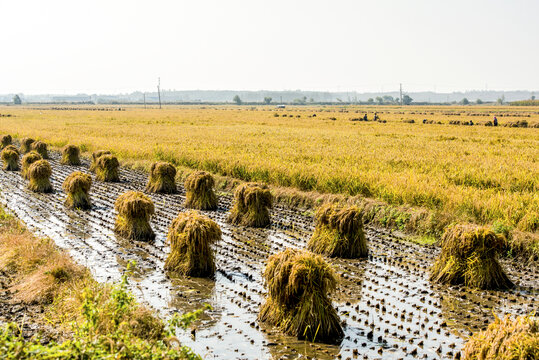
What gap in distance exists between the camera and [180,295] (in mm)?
8820

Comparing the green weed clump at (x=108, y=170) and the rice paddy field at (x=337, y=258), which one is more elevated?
the green weed clump at (x=108, y=170)

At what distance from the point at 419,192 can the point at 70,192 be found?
10.4 metres

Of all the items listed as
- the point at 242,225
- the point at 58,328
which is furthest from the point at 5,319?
the point at 242,225

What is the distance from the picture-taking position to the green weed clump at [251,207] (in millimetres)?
13562

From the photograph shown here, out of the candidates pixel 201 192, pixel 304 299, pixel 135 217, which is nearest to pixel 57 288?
pixel 135 217

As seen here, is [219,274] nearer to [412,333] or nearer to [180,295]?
[180,295]

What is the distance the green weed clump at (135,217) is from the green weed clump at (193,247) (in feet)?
7.40

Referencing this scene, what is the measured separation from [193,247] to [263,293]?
1779 millimetres

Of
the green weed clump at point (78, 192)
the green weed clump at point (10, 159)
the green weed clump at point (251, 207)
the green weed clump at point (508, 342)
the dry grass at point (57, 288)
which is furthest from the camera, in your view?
the green weed clump at point (10, 159)

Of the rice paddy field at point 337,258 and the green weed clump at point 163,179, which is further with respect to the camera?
the green weed clump at point 163,179

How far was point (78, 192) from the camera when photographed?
15484 mm

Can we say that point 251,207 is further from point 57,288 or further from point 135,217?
point 57,288

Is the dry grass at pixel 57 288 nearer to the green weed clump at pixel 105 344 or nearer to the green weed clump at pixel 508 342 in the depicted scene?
the green weed clump at pixel 105 344

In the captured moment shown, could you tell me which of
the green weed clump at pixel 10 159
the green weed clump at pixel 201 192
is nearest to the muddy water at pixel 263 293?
the green weed clump at pixel 201 192
